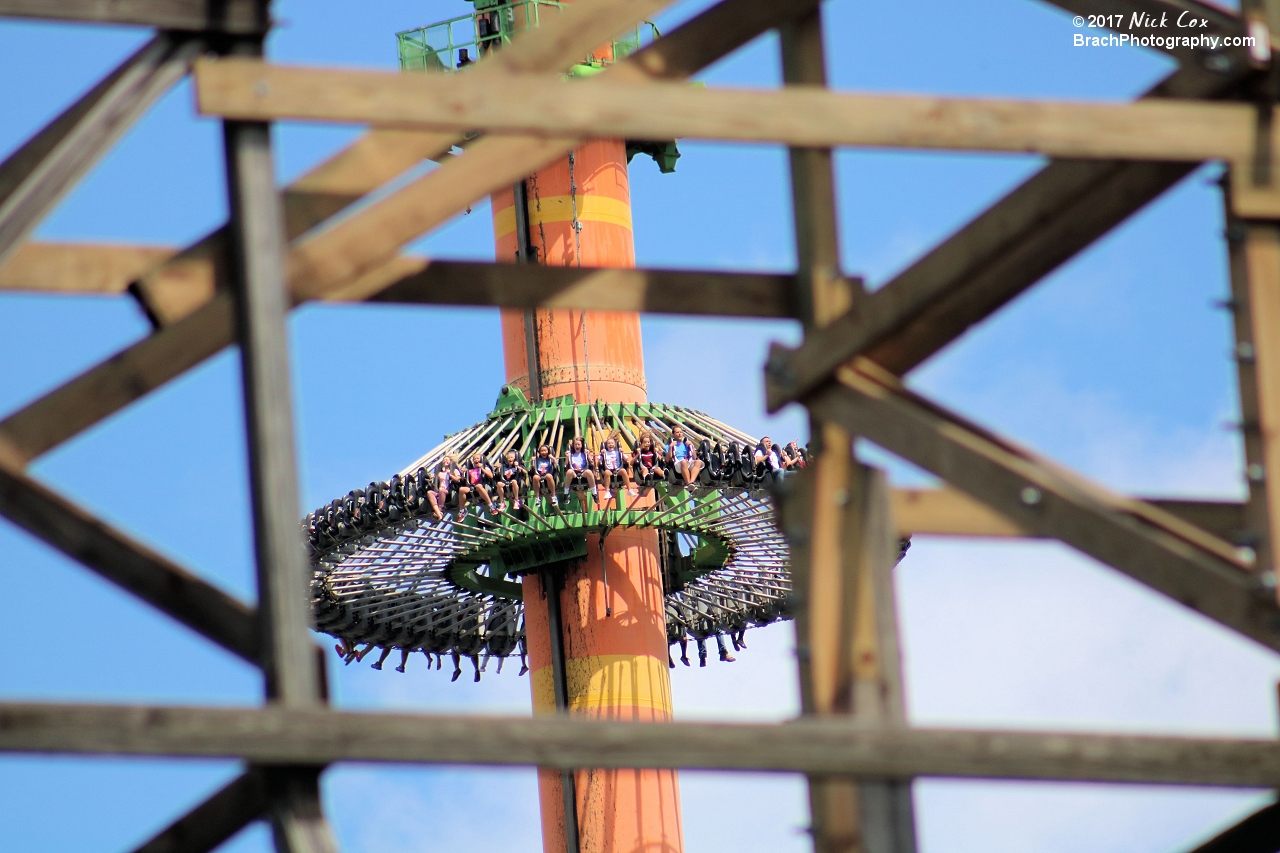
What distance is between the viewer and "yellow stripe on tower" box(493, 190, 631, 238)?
2748cm

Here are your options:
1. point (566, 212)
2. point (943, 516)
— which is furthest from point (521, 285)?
point (566, 212)

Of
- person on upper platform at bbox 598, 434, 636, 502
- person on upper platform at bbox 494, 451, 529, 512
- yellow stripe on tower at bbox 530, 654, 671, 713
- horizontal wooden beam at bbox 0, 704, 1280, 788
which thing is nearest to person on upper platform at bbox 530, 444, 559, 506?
person on upper platform at bbox 494, 451, 529, 512

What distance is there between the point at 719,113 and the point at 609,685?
18585 mm

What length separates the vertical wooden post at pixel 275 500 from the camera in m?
7.39

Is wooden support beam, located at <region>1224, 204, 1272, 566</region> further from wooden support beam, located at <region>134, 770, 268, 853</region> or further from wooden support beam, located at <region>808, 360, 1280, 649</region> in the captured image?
wooden support beam, located at <region>134, 770, 268, 853</region>

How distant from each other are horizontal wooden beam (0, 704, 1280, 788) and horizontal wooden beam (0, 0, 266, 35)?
2.30 metres

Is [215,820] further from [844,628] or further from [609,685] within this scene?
[609,685]

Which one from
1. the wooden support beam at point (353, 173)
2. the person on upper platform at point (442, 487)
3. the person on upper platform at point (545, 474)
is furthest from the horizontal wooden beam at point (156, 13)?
the person on upper platform at point (545, 474)

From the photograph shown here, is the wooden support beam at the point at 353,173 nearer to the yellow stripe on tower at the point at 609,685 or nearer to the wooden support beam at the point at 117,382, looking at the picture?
the wooden support beam at the point at 117,382

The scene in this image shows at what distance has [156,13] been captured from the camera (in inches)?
312

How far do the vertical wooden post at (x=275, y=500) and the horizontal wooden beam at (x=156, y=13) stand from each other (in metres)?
0.57

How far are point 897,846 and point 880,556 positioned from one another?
0.99 m

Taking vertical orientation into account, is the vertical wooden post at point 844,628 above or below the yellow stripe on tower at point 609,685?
below

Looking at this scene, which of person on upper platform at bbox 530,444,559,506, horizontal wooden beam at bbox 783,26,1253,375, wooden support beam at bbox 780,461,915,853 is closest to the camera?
wooden support beam at bbox 780,461,915,853
